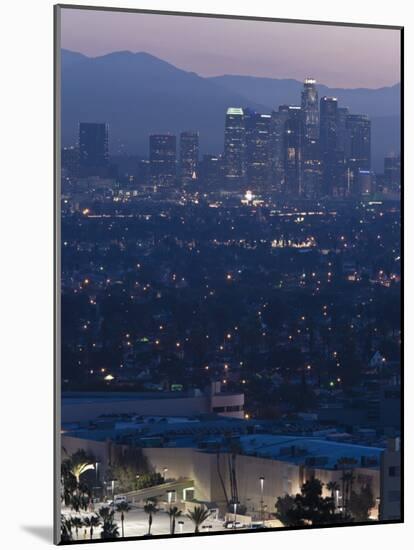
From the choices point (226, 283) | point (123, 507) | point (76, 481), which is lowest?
point (123, 507)

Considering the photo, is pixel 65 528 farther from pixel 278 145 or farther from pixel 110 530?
pixel 278 145

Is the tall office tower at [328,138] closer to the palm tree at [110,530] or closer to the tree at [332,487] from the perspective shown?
the tree at [332,487]

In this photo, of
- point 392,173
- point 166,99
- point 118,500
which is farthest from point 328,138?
point 118,500

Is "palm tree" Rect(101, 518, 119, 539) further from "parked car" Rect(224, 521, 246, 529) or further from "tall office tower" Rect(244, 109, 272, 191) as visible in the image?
"tall office tower" Rect(244, 109, 272, 191)

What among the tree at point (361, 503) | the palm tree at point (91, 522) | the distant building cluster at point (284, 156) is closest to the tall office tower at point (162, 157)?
the distant building cluster at point (284, 156)

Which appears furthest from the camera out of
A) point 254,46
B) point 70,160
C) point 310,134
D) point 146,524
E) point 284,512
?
point 310,134

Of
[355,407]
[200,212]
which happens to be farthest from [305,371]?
[200,212]
